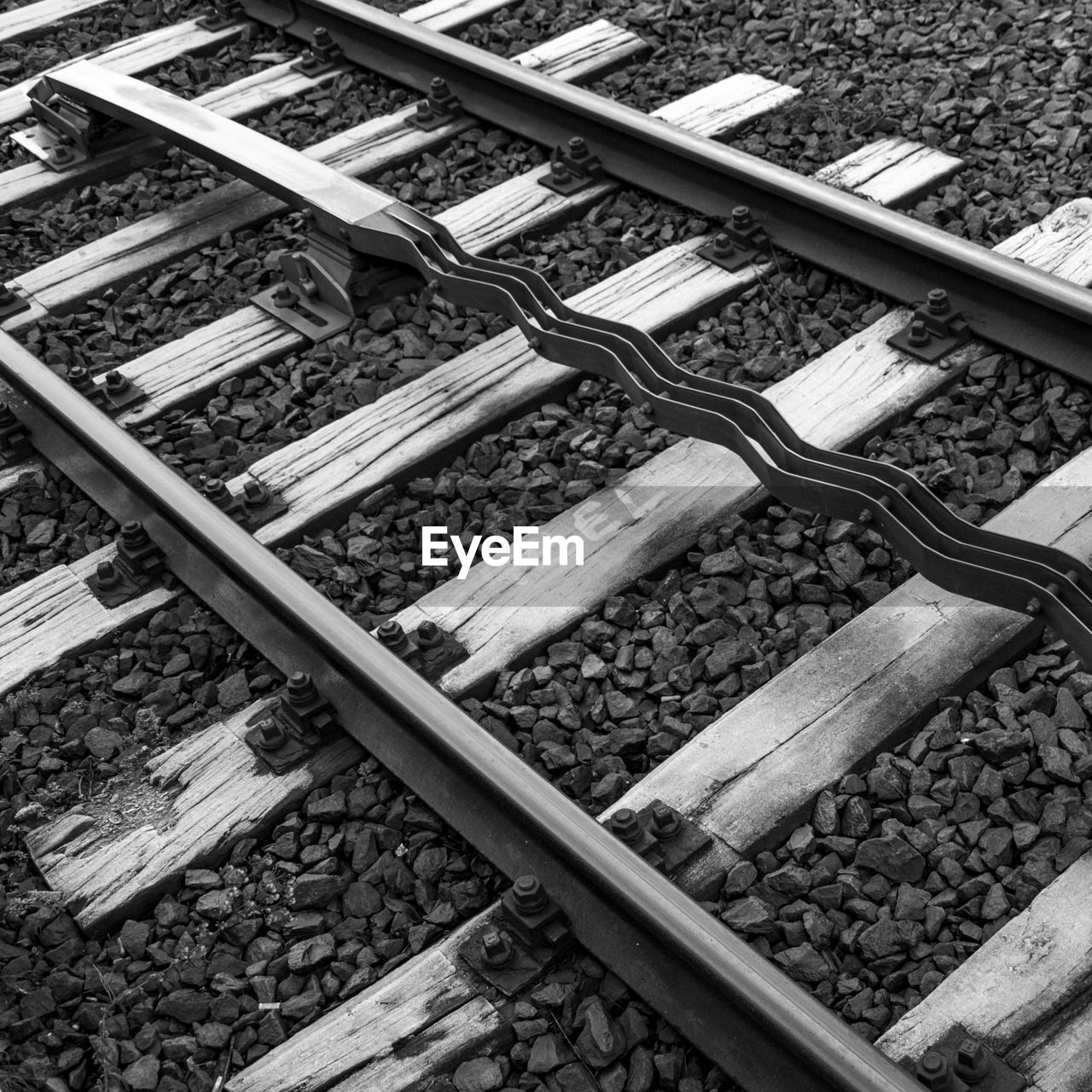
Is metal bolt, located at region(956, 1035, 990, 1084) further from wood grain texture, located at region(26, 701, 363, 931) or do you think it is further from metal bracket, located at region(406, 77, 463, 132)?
metal bracket, located at region(406, 77, 463, 132)

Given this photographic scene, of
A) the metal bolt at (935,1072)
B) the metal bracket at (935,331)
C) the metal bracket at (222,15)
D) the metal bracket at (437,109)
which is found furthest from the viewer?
the metal bracket at (222,15)

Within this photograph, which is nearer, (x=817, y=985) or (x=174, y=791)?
(x=817, y=985)

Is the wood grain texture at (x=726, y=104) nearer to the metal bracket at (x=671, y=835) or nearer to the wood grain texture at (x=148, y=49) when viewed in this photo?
the wood grain texture at (x=148, y=49)

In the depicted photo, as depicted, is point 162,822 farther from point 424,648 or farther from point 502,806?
point 502,806

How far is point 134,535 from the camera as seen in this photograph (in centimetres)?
393

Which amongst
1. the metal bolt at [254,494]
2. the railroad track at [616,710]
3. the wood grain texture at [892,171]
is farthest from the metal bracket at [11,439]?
the wood grain texture at [892,171]

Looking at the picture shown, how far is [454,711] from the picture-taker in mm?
3199

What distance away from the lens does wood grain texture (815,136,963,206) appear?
486cm

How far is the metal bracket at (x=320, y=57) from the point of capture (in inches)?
244

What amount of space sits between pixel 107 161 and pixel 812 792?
13.1 ft

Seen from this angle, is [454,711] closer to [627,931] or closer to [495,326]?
[627,931]

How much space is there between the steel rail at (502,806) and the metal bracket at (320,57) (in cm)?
→ 251

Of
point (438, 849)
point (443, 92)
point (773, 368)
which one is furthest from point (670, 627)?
point (443, 92)

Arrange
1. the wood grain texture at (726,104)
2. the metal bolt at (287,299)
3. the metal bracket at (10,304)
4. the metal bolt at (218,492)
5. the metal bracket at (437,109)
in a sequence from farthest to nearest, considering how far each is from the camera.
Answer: the metal bracket at (437,109) < the wood grain texture at (726,104) < the metal bracket at (10,304) < the metal bolt at (287,299) < the metal bolt at (218,492)
